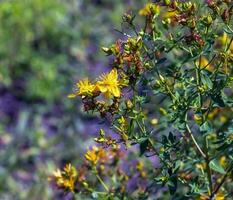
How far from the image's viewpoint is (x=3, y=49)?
562 cm

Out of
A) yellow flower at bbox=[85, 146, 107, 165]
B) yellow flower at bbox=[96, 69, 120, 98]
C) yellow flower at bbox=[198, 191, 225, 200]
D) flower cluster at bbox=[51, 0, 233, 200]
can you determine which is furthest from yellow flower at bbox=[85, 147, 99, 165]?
yellow flower at bbox=[96, 69, 120, 98]

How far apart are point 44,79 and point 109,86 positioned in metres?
3.74

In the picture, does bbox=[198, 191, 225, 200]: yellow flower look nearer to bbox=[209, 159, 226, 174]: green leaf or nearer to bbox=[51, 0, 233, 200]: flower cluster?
bbox=[51, 0, 233, 200]: flower cluster

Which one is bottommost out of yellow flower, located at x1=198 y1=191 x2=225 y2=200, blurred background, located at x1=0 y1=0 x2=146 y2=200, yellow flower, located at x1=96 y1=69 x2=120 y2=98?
yellow flower, located at x1=198 y1=191 x2=225 y2=200

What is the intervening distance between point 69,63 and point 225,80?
4101 mm

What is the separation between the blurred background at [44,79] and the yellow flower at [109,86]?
242 centimetres

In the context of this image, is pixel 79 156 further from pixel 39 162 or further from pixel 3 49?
pixel 3 49

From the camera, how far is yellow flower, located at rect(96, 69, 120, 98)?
5.92ft

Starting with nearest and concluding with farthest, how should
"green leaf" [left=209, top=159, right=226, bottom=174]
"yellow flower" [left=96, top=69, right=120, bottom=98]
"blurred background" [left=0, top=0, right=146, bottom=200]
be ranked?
1. "yellow flower" [left=96, top=69, right=120, bottom=98]
2. "green leaf" [left=209, top=159, right=226, bottom=174]
3. "blurred background" [left=0, top=0, right=146, bottom=200]

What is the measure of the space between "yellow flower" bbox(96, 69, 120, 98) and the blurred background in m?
2.42

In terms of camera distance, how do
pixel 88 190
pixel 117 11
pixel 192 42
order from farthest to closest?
pixel 117 11, pixel 88 190, pixel 192 42

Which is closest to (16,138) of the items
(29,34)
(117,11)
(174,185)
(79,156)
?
(79,156)

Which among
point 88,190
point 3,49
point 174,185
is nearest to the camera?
point 174,185

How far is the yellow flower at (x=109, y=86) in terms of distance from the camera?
1804 mm
